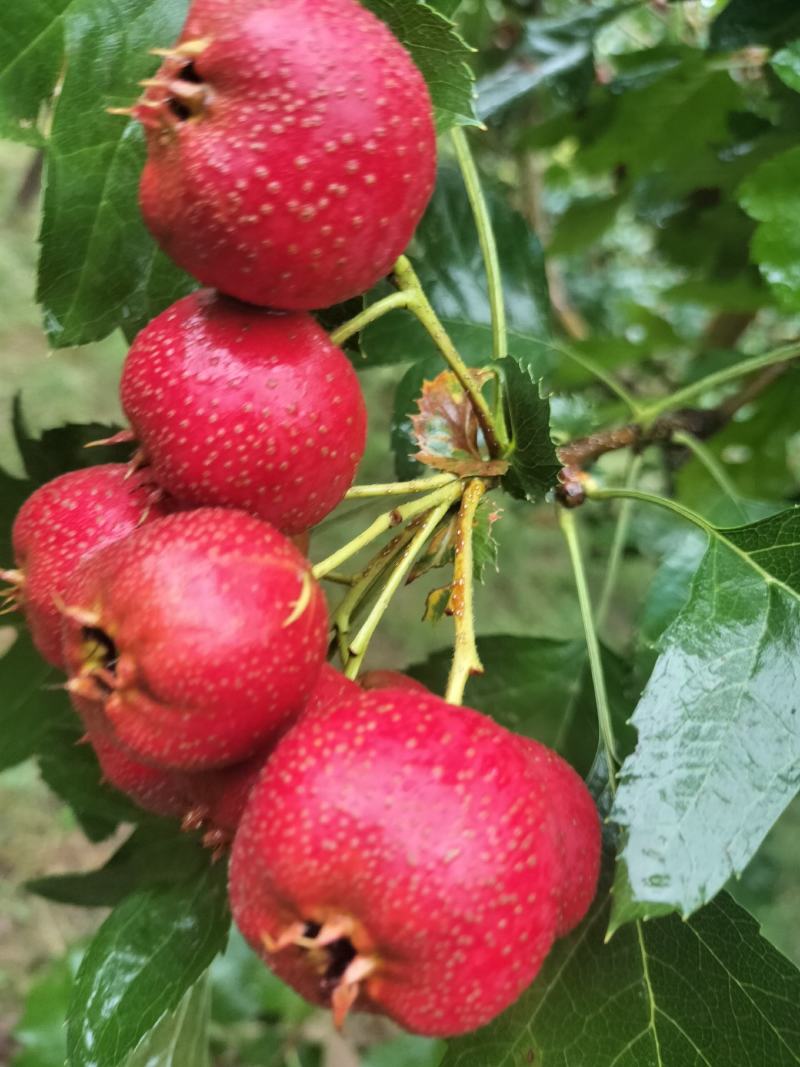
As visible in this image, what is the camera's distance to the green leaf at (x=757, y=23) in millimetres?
879

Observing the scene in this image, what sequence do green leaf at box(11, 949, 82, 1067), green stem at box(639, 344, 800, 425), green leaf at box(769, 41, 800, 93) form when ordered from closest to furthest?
green leaf at box(769, 41, 800, 93) < green stem at box(639, 344, 800, 425) < green leaf at box(11, 949, 82, 1067)

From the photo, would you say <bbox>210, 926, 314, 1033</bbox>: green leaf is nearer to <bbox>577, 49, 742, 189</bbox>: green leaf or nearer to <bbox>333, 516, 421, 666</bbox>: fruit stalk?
<bbox>333, 516, 421, 666</bbox>: fruit stalk

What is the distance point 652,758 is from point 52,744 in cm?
52

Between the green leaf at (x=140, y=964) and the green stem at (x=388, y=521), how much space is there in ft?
0.92

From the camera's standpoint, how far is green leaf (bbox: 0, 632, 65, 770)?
80cm

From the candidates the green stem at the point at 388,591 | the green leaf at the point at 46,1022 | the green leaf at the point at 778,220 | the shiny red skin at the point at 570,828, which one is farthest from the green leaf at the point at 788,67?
the green leaf at the point at 46,1022

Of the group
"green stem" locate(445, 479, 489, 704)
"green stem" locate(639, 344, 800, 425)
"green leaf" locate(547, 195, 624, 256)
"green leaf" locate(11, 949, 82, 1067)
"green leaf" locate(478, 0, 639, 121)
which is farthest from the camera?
"green leaf" locate(547, 195, 624, 256)

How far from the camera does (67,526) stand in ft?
1.79

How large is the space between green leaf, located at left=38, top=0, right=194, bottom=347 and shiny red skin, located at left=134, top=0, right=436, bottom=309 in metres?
0.17

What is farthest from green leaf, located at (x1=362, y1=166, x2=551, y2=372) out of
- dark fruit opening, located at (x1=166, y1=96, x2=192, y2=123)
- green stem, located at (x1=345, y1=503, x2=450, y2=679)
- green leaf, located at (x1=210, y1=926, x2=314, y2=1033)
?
green leaf, located at (x1=210, y1=926, x2=314, y2=1033)

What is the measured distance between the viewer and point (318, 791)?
0.43 meters

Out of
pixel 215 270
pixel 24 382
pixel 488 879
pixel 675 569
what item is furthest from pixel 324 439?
pixel 24 382

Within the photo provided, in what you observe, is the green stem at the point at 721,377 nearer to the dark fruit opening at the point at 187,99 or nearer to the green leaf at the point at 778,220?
the green leaf at the point at 778,220

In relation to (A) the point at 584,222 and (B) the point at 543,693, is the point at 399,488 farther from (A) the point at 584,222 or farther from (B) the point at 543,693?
(A) the point at 584,222
